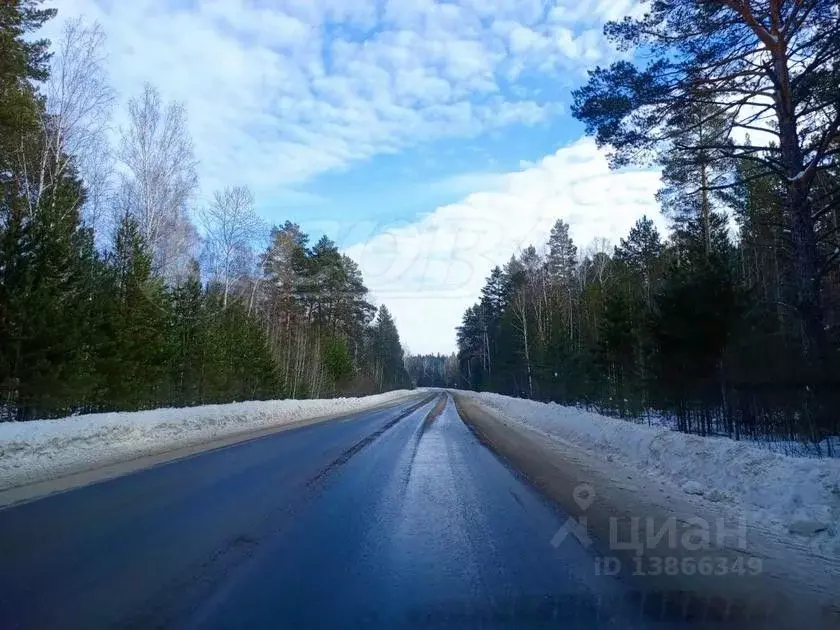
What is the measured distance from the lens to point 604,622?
4.45 metres

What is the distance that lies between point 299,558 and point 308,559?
96mm

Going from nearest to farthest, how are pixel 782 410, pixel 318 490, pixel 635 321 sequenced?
1. pixel 318 490
2. pixel 782 410
3. pixel 635 321

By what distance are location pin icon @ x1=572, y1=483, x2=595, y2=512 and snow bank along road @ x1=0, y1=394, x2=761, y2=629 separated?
19.2 inches

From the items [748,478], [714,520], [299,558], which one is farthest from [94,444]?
[748,478]

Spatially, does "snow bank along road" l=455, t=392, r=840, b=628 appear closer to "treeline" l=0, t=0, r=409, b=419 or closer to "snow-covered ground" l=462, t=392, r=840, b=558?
"snow-covered ground" l=462, t=392, r=840, b=558

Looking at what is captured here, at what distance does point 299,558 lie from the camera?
5914 mm

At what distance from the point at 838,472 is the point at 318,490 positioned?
6929 mm

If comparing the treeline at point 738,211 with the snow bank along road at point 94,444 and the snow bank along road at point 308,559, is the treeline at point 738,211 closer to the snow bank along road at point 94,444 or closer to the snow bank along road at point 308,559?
the snow bank along road at point 308,559

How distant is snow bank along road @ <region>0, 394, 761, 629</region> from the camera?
14.9 feet

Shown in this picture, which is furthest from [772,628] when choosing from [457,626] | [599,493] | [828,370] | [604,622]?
[828,370]

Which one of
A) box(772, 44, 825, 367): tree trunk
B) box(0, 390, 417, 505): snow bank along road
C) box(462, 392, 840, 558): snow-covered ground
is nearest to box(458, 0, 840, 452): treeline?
box(772, 44, 825, 367): tree trunk

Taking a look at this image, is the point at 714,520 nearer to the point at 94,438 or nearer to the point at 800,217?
the point at 800,217

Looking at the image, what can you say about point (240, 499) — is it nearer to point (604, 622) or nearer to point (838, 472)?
point (604, 622)

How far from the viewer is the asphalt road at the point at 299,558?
179 inches
